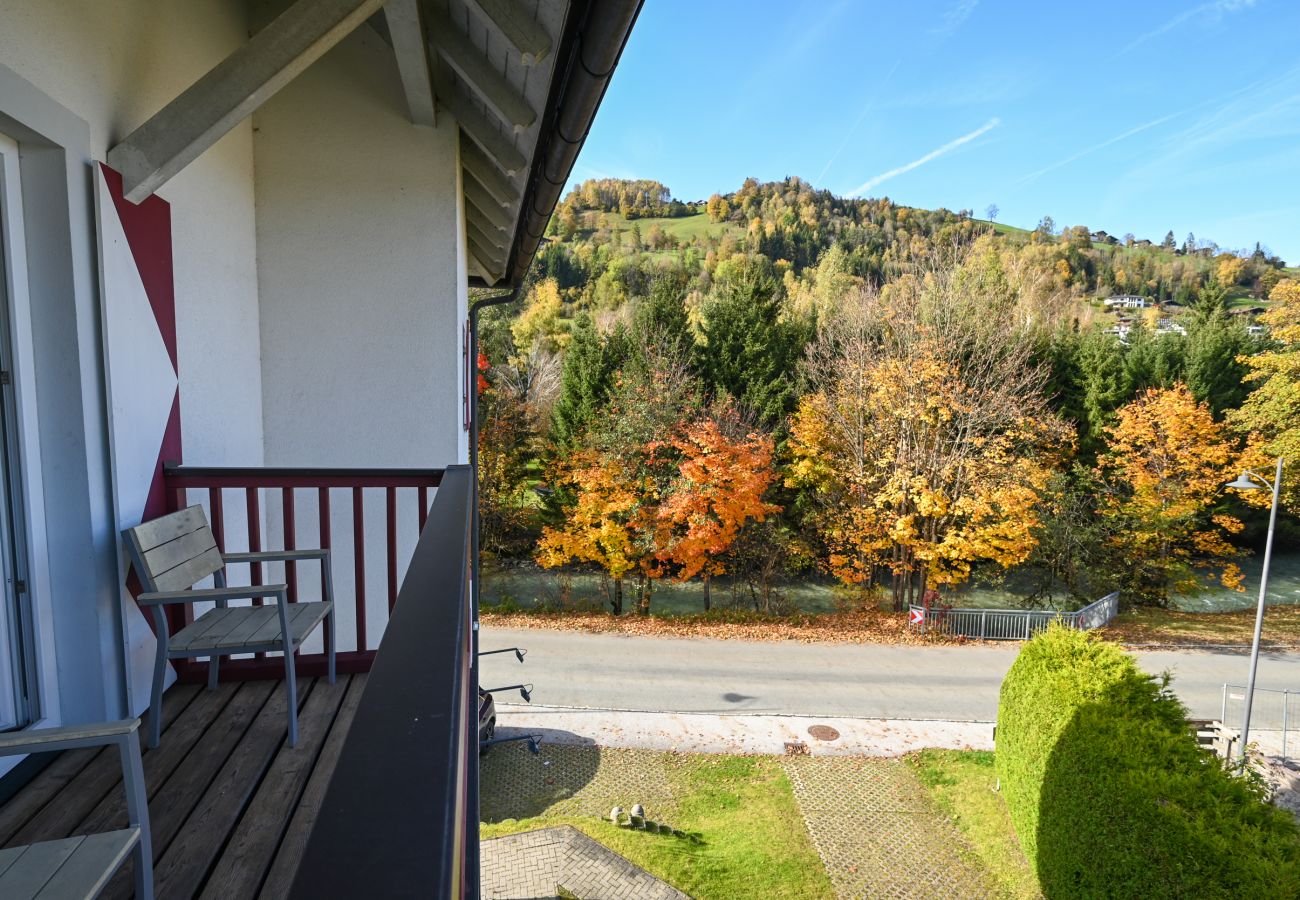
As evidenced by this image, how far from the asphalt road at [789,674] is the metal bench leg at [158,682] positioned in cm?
911

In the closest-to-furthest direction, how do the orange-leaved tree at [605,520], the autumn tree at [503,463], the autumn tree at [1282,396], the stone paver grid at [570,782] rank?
the stone paver grid at [570,782], the orange-leaved tree at [605,520], the autumn tree at [1282,396], the autumn tree at [503,463]

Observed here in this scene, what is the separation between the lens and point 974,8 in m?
38.5

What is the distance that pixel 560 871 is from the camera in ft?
21.6

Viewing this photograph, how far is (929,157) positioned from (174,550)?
226ft

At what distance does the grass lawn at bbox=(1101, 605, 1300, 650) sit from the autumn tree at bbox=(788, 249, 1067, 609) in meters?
3.28

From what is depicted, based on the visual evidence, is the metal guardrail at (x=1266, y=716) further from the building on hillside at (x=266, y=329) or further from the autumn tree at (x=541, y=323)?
the autumn tree at (x=541, y=323)

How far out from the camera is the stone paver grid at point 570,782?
27.1 feet

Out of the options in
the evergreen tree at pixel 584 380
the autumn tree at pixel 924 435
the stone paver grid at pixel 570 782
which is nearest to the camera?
the stone paver grid at pixel 570 782

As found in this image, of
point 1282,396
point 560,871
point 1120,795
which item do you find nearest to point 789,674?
point 1120,795

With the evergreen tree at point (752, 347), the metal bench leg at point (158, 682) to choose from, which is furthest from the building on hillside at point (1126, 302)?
the metal bench leg at point (158, 682)

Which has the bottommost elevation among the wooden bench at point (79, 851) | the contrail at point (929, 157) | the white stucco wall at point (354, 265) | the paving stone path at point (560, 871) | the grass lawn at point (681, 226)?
the paving stone path at point (560, 871)

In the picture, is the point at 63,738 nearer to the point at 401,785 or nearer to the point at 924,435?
the point at 401,785

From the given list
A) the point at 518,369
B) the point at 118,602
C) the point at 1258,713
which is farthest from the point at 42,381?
the point at 518,369

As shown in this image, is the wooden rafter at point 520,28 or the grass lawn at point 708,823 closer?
the wooden rafter at point 520,28
